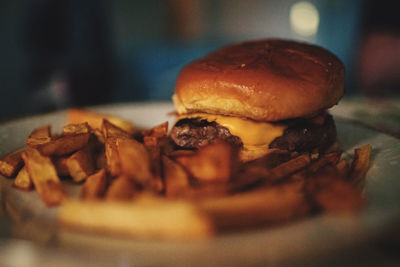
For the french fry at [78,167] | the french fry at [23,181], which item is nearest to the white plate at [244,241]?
the french fry at [23,181]

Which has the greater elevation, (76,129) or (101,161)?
(76,129)

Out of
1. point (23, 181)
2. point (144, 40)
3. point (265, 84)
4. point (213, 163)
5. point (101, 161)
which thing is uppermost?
point (265, 84)

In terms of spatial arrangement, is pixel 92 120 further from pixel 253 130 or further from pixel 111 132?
pixel 253 130

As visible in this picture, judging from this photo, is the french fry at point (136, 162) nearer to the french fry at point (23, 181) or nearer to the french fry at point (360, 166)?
the french fry at point (23, 181)

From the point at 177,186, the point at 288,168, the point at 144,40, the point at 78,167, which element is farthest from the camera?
the point at 144,40

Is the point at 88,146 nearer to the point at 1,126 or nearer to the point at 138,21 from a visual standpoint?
the point at 1,126

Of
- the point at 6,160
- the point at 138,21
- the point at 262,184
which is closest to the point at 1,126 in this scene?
the point at 6,160

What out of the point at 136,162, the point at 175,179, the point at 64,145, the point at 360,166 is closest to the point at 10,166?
the point at 64,145
